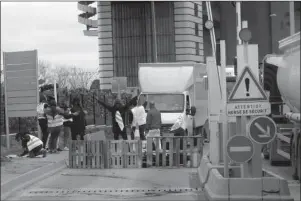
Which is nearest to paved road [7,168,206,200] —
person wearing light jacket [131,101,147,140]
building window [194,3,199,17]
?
person wearing light jacket [131,101,147,140]

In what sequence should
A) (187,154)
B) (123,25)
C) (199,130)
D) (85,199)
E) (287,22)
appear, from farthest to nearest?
(123,25)
(199,130)
(187,154)
(287,22)
(85,199)

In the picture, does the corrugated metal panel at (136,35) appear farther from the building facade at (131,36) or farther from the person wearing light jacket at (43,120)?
the person wearing light jacket at (43,120)

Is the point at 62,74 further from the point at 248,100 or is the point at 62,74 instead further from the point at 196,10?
the point at 248,100

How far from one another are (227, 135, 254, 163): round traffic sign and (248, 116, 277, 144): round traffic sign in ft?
0.69

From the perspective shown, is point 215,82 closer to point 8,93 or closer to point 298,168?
point 298,168

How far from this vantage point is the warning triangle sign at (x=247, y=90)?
9.77 metres

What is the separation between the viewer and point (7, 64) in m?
19.3

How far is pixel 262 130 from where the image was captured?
375 inches

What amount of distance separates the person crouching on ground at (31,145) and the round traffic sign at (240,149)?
808 centimetres

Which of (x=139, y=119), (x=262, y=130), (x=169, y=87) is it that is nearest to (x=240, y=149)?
(x=262, y=130)

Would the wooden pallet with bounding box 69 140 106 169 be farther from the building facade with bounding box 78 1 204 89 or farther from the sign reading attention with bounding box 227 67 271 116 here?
the building facade with bounding box 78 1 204 89

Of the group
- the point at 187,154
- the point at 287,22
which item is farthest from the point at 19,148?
the point at 287,22

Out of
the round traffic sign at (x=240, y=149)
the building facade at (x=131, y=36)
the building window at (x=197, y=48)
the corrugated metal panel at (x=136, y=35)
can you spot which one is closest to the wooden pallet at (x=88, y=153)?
the round traffic sign at (x=240, y=149)

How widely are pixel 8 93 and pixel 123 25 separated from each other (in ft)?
64.7
